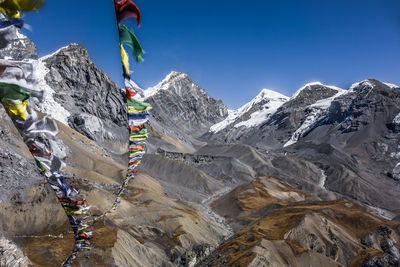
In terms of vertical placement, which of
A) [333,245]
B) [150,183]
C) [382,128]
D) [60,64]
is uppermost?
[382,128]

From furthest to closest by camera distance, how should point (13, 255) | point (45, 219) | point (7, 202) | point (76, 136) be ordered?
point (76, 136) < point (45, 219) < point (7, 202) < point (13, 255)

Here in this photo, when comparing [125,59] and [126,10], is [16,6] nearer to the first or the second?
[126,10]

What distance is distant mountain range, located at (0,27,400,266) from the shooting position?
3083 cm

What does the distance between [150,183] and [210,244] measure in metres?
23.6

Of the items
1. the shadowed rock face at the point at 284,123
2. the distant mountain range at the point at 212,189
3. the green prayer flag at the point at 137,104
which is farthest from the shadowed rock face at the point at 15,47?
the shadowed rock face at the point at 284,123

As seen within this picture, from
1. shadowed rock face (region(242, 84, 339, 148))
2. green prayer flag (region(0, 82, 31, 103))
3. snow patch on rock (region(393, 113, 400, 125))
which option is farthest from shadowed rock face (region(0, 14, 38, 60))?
shadowed rock face (region(242, 84, 339, 148))

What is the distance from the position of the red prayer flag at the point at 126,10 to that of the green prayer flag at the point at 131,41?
0.75ft

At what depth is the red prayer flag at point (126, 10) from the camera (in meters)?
5.73

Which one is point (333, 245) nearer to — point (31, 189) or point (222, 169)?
point (31, 189)

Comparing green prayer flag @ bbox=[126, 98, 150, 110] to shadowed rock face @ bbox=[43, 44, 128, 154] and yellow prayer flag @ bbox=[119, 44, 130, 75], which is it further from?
shadowed rock face @ bbox=[43, 44, 128, 154]

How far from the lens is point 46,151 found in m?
5.79

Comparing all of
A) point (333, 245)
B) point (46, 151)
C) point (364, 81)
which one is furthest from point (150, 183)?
point (364, 81)

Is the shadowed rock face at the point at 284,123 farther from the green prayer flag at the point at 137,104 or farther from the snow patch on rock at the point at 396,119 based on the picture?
the green prayer flag at the point at 137,104

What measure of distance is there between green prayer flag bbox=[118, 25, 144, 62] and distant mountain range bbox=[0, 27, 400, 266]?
60.9 inches
